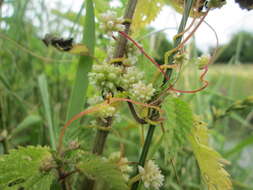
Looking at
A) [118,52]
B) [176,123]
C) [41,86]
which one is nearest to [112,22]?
[118,52]

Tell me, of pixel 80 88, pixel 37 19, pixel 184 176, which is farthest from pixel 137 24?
pixel 37 19

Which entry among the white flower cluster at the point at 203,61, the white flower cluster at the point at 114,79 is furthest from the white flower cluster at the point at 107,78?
the white flower cluster at the point at 203,61

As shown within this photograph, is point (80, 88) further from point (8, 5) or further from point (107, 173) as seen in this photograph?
point (8, 5)

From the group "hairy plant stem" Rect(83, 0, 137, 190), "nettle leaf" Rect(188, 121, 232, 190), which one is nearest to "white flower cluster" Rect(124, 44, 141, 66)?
"hairy plant stem" Rect(83, 0, 137, 190)

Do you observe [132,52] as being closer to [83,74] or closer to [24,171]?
[83,74]

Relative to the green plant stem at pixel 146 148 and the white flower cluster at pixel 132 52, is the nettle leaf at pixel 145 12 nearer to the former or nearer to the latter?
the white flower cluster at pixel 132 52

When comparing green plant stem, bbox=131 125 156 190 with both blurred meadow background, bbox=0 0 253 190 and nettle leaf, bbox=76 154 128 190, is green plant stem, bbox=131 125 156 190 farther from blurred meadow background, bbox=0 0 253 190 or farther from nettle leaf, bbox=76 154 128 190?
blurred meadow background, bbox=0 0 253 190
